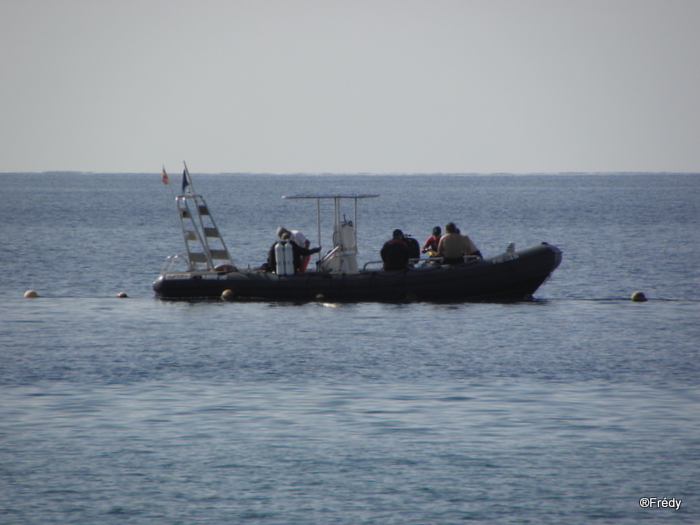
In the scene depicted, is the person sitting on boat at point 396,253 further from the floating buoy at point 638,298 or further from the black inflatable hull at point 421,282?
the floating buoy at point 638,298

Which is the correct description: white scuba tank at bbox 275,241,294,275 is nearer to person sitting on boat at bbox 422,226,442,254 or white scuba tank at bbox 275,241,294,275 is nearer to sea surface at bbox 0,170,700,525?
sea surface at bbox 0,170,700,525

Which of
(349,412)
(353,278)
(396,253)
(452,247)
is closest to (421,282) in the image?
(396,253)

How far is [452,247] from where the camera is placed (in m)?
20.9

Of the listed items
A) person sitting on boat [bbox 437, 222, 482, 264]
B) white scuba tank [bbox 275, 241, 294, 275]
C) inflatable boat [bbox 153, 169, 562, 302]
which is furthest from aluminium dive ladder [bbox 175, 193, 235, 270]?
person sitting on boat [bbox 437, 222, 482, 264]

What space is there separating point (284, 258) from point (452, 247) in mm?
3624

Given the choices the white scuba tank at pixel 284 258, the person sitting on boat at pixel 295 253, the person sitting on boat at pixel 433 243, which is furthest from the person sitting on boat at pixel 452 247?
the white scuba tank at pixel 284 258

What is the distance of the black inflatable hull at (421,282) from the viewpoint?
20906 mm

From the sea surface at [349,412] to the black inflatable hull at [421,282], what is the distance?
345 mm

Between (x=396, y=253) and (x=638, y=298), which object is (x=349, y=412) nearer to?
(x=396, y=253)

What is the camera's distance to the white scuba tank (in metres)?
Result: 21.2

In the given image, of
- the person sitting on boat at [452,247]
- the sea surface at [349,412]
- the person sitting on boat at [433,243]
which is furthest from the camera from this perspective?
the person sitting on boat at [433,243]

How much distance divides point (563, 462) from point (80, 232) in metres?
48.2

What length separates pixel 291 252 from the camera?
69.7 feet

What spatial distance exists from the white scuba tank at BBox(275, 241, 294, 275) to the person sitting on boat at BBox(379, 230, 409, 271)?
198 centimetres
